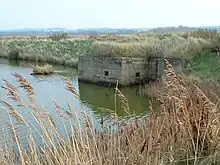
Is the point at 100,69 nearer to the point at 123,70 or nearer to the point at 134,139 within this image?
the point at 123,70

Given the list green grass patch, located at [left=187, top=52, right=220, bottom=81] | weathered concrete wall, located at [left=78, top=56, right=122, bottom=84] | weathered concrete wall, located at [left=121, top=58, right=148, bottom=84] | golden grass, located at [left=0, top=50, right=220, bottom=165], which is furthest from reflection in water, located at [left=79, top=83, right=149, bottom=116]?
golden grass, located at [left=0, top=50, right=220, bottom=165]

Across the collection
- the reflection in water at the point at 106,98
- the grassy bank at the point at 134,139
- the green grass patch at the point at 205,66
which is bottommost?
the reflection in water at the point at 106,98

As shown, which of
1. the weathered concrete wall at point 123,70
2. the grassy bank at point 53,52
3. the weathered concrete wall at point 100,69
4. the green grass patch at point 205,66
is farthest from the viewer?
the grassy bank at point 53,52

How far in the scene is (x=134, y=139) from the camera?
3736 millimetres

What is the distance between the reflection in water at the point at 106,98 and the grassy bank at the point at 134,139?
9.41 metres

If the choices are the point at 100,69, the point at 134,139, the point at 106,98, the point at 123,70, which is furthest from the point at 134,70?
the point at 134,139

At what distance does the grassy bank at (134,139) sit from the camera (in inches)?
128

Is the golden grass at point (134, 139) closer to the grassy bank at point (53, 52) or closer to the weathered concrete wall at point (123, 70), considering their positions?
the weathered concrete wall at point (123, 70)

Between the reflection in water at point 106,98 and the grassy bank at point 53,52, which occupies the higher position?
the grassy bank at point 53,52

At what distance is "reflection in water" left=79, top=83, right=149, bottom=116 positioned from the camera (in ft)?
48.0

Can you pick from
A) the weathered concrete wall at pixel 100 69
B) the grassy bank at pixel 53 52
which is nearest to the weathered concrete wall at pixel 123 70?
the weathered concrete wall at pixel 100 69

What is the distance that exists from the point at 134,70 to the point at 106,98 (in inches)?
152

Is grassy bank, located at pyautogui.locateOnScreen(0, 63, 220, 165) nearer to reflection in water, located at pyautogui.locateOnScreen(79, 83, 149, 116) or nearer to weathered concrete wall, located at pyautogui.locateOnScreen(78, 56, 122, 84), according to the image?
reflection in water, located at pyautogui.locateOnScreen(79, 83, 149, 116)

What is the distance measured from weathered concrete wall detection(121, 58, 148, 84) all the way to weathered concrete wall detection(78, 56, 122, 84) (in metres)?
0.29
